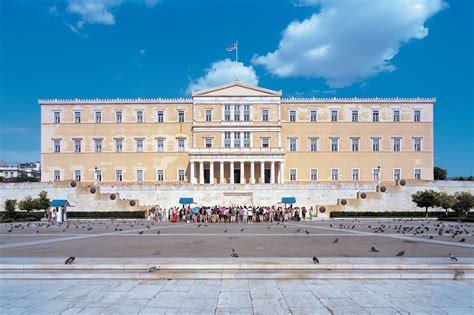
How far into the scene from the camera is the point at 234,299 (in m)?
7.26

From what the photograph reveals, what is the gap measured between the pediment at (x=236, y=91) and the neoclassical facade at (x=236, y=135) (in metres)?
0.15

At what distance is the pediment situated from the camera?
54062 millimetres

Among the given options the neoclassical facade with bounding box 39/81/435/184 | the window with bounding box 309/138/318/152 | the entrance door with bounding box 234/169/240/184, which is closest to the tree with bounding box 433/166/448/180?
the neoclassical facade with bounding box 39/81/435/184

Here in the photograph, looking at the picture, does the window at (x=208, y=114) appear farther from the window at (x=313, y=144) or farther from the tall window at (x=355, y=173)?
the tall window at (x=355, y=173)

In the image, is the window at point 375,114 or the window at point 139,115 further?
the window at point 139,115

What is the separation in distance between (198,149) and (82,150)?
720 inches

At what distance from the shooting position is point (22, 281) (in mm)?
8805

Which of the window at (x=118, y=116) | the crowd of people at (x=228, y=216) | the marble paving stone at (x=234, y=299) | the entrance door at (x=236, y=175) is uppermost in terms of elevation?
the window at (x=118, y=116)

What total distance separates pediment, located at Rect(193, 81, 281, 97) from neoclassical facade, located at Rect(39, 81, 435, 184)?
0.15 metres

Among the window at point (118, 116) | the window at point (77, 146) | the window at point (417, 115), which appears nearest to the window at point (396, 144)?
the window at point (417, 115)

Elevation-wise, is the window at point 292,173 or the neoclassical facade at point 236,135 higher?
the neoclassical facade at point 236,135

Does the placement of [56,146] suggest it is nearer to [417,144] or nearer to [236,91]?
[236,91]

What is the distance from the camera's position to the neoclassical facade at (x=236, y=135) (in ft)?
176

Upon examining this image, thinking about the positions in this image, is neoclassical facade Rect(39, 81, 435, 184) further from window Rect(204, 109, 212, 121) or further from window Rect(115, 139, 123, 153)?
window Rect(115, 139, 123, 153)
